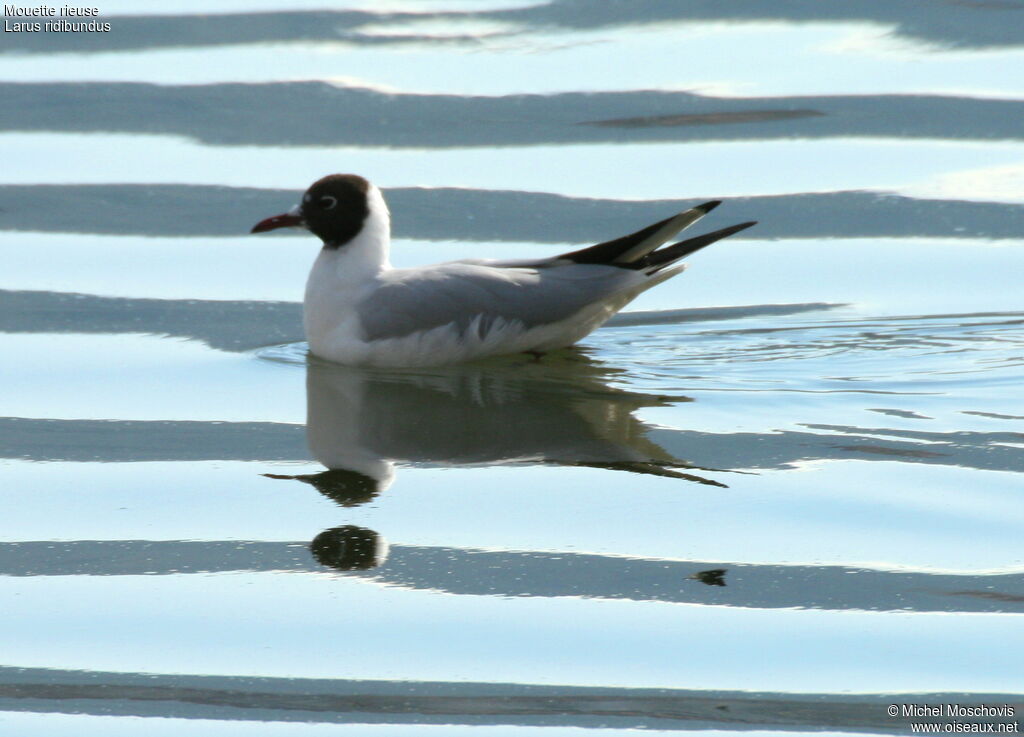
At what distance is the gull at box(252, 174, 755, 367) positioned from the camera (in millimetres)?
6816

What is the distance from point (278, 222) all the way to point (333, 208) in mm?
269

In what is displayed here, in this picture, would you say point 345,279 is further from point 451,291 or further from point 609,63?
point 609,63

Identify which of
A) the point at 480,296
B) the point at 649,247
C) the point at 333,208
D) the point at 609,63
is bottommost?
the point at 480,296

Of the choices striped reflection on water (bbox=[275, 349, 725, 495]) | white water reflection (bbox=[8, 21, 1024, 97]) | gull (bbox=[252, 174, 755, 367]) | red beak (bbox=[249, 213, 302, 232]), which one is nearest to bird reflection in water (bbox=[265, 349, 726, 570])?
striped reflection on water (bbox=[275, 349, 725, 495])

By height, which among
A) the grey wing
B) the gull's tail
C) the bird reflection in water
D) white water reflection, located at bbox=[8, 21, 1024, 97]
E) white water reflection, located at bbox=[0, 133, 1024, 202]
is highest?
white water reflection, located at bbox=[8, 21, 1024, 97]

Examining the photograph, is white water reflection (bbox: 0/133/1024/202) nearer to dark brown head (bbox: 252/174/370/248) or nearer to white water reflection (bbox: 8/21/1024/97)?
white water reflection (bbox: 8/21/1024/97)

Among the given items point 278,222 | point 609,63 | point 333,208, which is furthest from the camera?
point 609,63

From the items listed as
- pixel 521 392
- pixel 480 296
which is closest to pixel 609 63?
pixel 480 296

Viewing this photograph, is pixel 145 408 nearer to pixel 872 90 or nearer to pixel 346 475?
pixel 346 475

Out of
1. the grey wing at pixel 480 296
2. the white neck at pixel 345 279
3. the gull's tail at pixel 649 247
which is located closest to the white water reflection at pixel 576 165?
the gull's tail at pixel 649 247

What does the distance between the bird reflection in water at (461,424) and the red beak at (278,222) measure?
624mm

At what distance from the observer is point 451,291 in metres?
6.84

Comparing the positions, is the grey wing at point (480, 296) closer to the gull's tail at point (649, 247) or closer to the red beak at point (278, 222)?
the gull's tail at point (649, 247)

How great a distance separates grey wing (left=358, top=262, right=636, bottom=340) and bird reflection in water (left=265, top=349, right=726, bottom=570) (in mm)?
208
